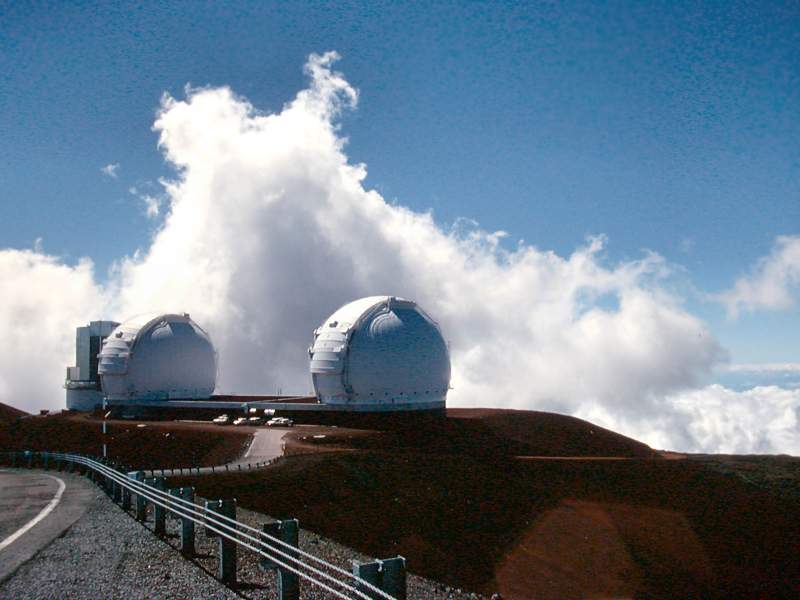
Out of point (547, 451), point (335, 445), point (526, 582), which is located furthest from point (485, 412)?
point (526, 582)

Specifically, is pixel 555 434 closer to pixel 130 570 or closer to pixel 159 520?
pixel 159 520

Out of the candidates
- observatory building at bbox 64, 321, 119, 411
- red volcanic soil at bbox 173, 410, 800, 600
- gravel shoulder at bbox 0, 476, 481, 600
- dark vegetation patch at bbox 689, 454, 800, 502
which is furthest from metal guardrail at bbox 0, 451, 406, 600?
observatory building at bbox 64, 321, 119, 411

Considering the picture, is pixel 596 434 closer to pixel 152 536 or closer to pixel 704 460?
pixel 704 460

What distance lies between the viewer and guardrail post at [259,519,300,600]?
725cm

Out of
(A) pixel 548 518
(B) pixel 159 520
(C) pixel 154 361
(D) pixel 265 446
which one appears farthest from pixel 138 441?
(B) pixel 159 520

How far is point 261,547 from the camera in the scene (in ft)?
27.3

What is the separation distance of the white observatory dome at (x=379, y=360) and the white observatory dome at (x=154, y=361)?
46.7 ft

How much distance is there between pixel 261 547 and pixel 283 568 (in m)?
1.23

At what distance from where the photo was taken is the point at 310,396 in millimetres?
60031

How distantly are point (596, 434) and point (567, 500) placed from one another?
58.2 ft

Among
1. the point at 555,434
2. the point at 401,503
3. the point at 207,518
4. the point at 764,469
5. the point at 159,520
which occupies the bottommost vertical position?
the point at 764,469

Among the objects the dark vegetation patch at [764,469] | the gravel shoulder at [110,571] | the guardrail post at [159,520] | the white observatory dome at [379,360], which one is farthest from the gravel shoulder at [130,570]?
the white observatory dome at [379,360]

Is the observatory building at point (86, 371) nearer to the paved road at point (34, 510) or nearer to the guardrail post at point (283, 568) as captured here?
the paved road at point (34, 510)

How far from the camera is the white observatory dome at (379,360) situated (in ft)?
149
